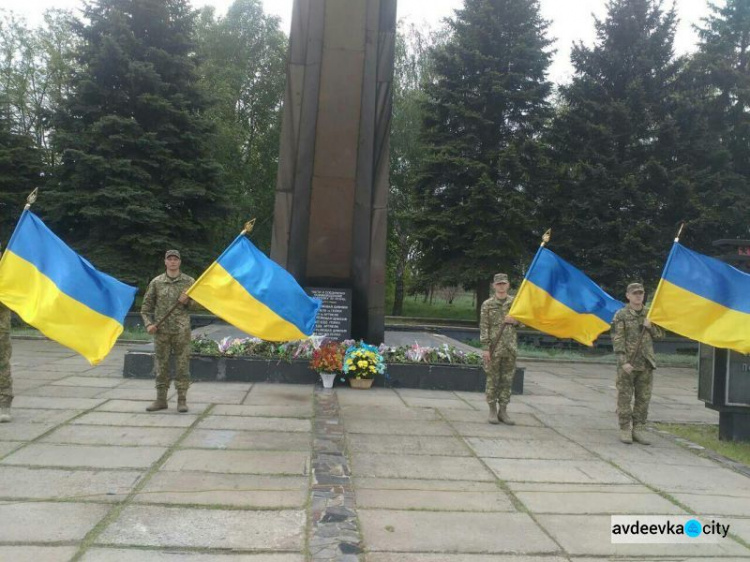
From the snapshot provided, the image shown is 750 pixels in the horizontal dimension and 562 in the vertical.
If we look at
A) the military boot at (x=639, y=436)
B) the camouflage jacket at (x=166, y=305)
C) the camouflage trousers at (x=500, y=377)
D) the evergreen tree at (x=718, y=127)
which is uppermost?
the evergreen tree at (x=718, y=127)

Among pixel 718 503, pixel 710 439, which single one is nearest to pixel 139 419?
pixel 718 503

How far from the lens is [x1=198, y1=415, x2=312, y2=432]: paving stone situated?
6.26 metres

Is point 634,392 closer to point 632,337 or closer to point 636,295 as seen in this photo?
point 632,337

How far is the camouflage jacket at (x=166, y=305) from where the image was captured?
6.80 meters

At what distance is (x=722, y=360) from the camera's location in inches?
266

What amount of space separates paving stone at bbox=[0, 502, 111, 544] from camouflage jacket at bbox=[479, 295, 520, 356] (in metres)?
4.46

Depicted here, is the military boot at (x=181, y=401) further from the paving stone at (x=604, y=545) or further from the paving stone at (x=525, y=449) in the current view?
the paving stone at (x=604, y=545)

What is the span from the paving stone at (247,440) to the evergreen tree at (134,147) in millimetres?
14061

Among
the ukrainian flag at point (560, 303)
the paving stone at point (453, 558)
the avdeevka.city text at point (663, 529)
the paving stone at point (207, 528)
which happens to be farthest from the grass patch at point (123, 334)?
the avdeevka.city text at point (663, 529)

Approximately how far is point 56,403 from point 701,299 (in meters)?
7.06

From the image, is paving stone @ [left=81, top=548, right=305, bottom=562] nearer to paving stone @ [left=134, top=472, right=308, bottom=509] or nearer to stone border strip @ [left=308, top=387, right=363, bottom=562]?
stone border strip @ [left=308, top=387, right=363, bottom=562]

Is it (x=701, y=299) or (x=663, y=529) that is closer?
(x=663, y=529)

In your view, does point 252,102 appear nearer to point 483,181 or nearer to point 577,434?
point 483,181

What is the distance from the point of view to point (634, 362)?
21.1 feet
